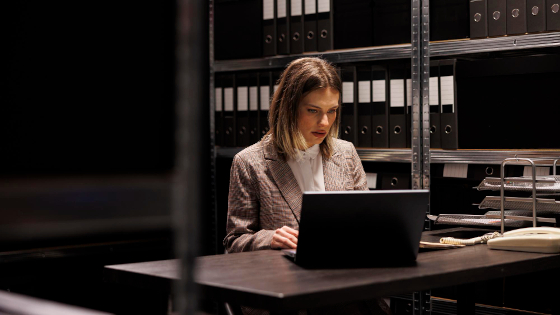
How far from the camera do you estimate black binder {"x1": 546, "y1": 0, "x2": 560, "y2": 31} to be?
2156 millimetres

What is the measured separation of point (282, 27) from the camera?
289cm

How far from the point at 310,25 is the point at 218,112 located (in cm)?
63

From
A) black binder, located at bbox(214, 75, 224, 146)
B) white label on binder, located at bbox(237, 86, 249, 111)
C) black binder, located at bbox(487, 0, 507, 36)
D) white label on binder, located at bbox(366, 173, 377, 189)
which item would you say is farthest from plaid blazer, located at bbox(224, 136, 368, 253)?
black binder, located at bbox(214, 75, 224, 146)

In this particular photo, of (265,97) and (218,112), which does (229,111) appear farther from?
(265,97)

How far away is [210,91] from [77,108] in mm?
3142

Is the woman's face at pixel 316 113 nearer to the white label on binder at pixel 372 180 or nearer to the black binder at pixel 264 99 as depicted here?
the white label on binder at pixel 372 180

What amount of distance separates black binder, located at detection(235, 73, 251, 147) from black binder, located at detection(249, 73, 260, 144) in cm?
2

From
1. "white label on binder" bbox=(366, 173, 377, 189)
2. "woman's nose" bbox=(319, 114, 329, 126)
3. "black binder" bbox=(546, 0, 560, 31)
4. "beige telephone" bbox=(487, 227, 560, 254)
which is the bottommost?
"beige telephone" bbox=(487, 227, 560, 254)

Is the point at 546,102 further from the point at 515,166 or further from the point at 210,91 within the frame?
the point at 210,91

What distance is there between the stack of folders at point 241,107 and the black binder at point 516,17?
1.05 meters

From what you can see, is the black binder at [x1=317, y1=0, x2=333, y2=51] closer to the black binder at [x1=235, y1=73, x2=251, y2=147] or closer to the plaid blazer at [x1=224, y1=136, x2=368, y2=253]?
the black binder at [x1=235, y1=73, x2=251, y2=147]

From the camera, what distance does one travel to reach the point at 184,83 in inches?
12.8

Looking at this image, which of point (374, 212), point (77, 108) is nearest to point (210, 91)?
point (374, 212)

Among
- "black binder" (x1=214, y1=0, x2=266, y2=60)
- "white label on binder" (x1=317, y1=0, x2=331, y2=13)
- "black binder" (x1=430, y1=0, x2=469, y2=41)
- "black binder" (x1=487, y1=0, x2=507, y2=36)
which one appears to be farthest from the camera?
"black binder" (x1=214, y1=0, x2=266, y2=60)
